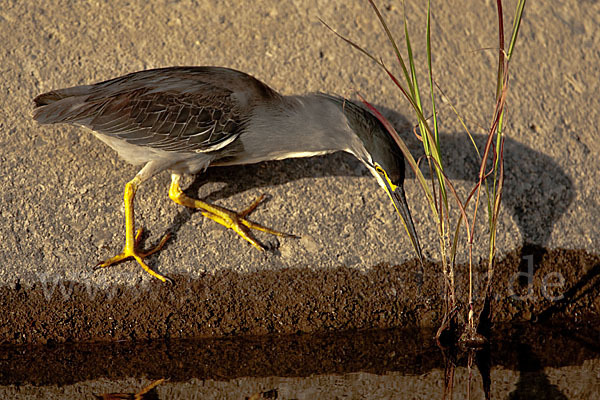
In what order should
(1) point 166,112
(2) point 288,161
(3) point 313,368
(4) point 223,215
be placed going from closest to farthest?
1. (3) point 313,368
2. (1) point 166,112
3. (4) point 223,215
4. (2) point 288,161

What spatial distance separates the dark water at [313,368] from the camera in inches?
129

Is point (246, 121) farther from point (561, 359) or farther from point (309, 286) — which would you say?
point (561, 359)

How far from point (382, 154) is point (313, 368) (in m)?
1.17

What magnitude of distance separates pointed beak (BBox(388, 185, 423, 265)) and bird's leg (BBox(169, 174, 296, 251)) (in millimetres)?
Answer: 656

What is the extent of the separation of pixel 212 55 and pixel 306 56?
2.03ft

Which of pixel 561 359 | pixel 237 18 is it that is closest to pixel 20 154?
pixel 237 18

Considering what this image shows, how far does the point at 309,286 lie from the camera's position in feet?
12.4

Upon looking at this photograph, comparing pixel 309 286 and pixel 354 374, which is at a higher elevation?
pixel 309 286

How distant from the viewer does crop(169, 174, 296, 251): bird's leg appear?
386 cm

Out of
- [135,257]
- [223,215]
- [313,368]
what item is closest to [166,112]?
[223,215]

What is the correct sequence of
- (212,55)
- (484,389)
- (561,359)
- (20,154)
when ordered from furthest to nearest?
(212,55), (20,154), (561,359), (484,389)

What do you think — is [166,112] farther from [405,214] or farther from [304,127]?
[405,214]

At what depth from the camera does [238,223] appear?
153 inches

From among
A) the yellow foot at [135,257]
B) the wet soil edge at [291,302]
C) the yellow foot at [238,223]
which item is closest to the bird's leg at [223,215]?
the yellow foot at [238,223]
